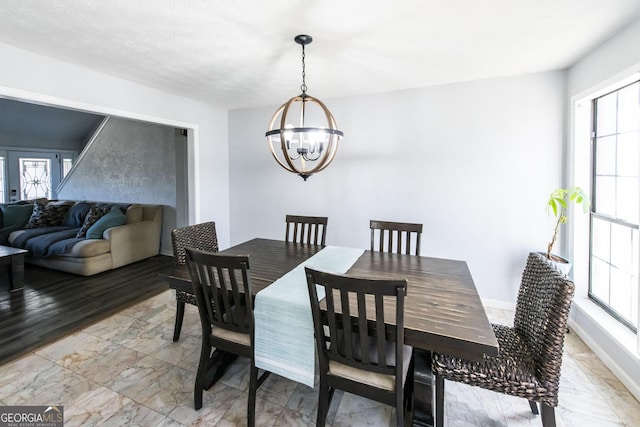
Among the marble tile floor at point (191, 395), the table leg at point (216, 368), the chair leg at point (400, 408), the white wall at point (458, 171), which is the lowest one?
the marble tile floor at point (191, 395)

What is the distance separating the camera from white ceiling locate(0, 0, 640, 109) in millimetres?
1791

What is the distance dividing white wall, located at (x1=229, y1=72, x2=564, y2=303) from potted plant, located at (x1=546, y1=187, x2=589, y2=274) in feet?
0.49

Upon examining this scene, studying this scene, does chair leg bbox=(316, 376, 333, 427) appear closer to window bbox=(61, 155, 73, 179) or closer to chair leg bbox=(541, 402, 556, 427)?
chair leg bbox=(541, 402, 556, 427)

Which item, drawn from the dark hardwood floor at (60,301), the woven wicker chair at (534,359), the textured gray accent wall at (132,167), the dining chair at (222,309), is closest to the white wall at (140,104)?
the textured gray accent wall at (132,167)

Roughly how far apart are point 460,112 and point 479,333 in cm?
260

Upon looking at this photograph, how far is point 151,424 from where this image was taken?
1738 mm

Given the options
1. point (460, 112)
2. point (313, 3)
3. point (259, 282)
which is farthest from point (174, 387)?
point (460, 112)

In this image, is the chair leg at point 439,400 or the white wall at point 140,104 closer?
the chair leg at point 439,400

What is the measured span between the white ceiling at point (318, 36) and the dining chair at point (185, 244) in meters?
1.50

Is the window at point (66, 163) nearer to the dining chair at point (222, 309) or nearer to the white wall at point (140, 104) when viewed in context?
the white wall at point (140, 104)

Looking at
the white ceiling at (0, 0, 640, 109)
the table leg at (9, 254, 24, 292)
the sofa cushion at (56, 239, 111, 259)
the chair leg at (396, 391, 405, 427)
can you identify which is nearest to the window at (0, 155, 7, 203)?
the sofa cushion at (56, 239, 111, 259)

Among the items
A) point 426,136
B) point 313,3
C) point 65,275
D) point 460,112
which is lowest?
point 65,275

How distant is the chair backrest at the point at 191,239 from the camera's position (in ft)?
7.97

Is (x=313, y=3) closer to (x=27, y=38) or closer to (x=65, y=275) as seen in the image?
(x=27, y=38)
